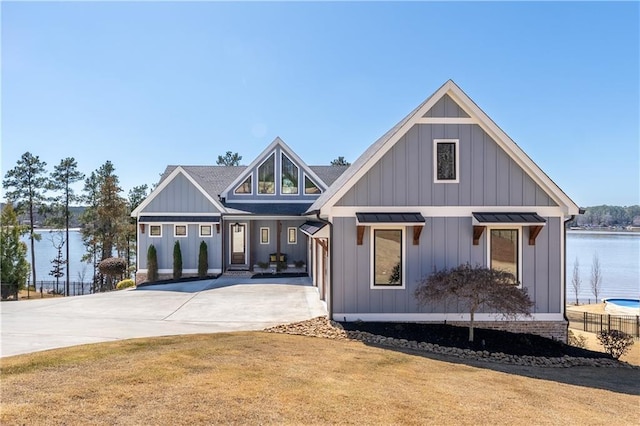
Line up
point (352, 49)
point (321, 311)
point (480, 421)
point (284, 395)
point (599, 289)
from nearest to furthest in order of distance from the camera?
1. point (480, 421)
2. point (284, 395)
3. point (321, 311)
4. point (352, 49)
5. point (599, 289)

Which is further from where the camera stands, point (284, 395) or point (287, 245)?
point (287, 245)

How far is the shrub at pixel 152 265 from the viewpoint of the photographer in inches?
742

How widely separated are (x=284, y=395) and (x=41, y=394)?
3.20 m

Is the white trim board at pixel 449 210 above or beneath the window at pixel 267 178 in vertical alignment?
beneath

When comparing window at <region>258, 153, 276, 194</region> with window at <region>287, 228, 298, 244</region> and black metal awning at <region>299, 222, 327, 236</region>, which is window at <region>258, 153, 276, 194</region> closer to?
window at <region>287, 228, 298, 244</region>

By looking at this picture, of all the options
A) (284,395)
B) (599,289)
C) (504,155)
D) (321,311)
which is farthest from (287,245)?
(599,289)

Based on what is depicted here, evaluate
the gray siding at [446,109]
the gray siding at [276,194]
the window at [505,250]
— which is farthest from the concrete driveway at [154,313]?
the gray siding at [446,109]

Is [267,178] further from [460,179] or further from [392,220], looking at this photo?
[460,179]

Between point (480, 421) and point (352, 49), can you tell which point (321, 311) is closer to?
point (480, 421)

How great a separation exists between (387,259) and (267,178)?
40.1 feet

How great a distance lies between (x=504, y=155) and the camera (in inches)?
425

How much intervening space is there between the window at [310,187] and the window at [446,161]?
36.7 feet

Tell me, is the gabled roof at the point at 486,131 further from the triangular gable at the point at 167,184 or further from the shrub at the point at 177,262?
the shrub at the point at 177,262

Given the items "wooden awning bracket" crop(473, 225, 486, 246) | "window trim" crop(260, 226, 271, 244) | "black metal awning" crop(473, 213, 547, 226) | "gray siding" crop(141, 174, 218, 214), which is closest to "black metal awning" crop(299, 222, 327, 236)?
"wooden awning bracket" crop(473, 225, 486, 246)
